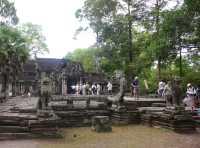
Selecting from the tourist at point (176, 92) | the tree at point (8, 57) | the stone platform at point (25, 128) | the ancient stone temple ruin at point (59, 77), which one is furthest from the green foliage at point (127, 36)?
the stone platform at point (25, 128)

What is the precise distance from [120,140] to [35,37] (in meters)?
49.2

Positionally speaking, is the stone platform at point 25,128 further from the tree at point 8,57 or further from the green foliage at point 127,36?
the green foliage at point 127,36

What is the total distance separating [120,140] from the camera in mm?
13945

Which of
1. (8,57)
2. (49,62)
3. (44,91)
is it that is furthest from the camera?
(49,62)

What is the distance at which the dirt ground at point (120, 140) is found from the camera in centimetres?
1270

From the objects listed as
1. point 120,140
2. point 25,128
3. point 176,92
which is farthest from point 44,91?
point 176,92

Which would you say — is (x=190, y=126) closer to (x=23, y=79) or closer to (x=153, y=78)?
(x=153, y=78)

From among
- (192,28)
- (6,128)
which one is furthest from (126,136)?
(192,28)

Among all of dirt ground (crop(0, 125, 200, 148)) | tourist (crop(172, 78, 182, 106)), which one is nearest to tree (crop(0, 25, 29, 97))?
dirt ground (crop(0, 125, 200, 148))

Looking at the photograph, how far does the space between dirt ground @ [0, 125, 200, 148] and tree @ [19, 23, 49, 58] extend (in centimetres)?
4601

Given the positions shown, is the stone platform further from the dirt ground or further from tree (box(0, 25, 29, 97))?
tree (box(0, 25, 29, 97))

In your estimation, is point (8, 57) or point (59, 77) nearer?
point (8, 57)

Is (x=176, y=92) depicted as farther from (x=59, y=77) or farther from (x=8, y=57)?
(x=59, y=77)

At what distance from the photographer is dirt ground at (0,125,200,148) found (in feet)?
41.7
